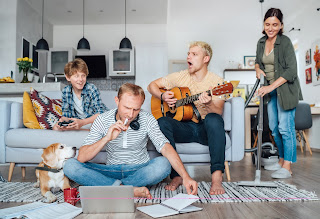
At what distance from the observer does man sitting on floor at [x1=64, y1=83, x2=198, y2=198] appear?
162 cm

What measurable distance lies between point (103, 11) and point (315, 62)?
4.41 m

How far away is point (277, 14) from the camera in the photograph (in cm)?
244

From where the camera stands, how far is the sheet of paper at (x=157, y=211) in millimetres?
1348

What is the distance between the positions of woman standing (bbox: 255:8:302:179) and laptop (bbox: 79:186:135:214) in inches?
58.2

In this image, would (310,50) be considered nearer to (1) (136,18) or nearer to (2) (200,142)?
(1) (136,18)

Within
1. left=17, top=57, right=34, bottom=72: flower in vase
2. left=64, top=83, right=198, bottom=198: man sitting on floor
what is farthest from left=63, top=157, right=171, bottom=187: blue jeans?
left=17, top=57, right=34, bottom=72: flower in vase

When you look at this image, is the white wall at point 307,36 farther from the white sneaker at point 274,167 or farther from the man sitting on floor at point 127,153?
the man sitting on floor at point 127,153

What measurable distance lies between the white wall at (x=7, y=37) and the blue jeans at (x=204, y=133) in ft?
14.1

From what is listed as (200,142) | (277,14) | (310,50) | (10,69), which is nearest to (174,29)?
(310,50)

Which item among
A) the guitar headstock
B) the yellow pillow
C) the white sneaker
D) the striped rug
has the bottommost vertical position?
the white sneaker

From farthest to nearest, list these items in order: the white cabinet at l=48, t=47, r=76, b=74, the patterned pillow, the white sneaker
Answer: the white cabinet at l=48, t=47, r=76, b=74, the white sneaker, the patterned pillow

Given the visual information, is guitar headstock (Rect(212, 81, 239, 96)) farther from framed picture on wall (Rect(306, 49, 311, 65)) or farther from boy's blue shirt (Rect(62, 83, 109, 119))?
framed picture on wall (Rect(306, 49, 311, 65))

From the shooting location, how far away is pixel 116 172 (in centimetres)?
176

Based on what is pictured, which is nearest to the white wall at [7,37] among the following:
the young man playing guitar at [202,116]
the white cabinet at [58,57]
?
the white cabinet at [58,57]
